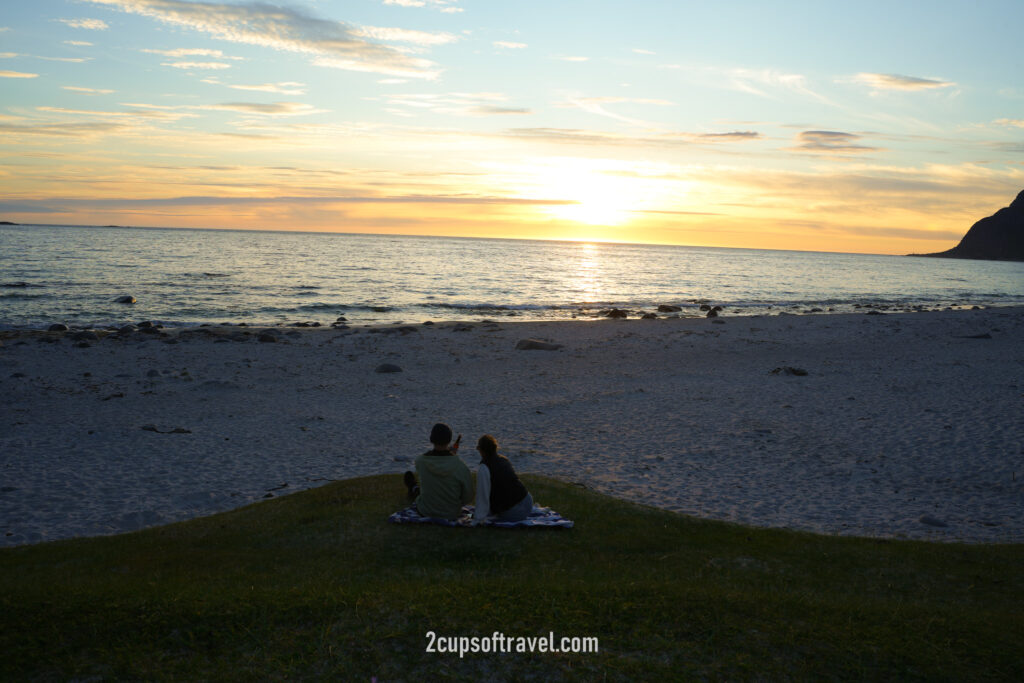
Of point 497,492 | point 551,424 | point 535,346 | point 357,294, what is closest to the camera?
point 497,492

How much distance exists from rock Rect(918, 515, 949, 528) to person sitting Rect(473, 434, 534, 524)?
262 inches

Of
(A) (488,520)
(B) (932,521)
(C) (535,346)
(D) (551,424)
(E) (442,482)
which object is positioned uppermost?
(E) (442,482)

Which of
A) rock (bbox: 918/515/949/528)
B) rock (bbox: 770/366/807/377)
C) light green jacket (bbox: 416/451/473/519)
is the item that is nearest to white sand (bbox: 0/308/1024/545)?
rock (bbox: 918/515/949/528)

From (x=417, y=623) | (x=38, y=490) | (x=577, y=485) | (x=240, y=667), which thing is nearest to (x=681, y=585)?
(x=417, y=623)

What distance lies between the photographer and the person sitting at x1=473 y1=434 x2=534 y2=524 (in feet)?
30.1

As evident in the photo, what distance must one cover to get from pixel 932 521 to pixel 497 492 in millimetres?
7199

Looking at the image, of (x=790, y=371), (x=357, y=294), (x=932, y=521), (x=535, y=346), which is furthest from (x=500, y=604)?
(x=357, y=294)

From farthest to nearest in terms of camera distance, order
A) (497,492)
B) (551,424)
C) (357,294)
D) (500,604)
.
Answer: (357,294)
(551,424)
(497,492)
(500,604)

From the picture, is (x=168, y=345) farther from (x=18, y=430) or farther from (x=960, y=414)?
(x=960, y=414)

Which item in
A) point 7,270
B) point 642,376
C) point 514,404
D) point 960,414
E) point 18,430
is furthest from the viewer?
point 7,270

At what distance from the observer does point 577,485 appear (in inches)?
469

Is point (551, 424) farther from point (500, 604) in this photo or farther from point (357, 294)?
point (357, 294)

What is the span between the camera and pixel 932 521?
10.8m

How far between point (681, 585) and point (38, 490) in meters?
11.2
